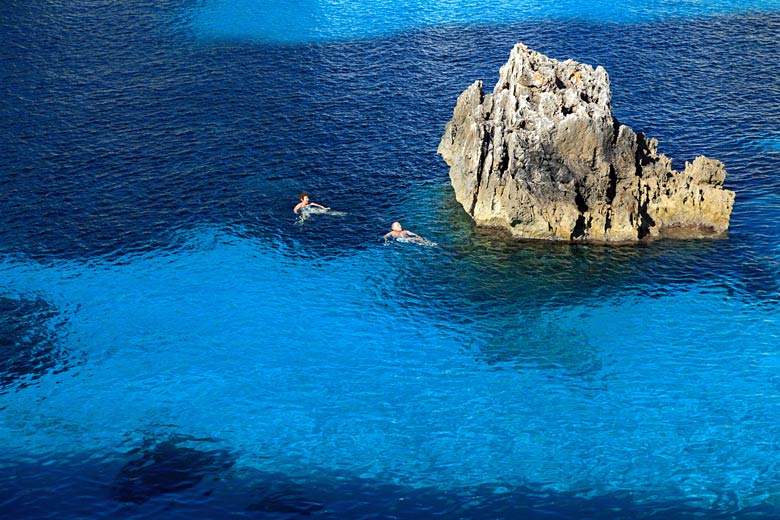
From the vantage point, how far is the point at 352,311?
53469 mm

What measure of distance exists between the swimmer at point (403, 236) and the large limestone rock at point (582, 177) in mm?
4543

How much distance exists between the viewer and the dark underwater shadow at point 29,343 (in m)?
49.2

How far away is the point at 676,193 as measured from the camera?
5816 centimetres

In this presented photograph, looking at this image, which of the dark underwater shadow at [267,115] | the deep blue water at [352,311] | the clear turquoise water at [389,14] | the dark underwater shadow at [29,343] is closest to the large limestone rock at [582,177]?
the deep blue water at [352,311]

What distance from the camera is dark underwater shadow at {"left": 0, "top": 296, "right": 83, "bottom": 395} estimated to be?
49188 mm

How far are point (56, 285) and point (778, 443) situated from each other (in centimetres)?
4209

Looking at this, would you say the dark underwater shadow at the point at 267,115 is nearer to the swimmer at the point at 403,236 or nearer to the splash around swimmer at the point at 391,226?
the splash around swimmer at the point at 391,226

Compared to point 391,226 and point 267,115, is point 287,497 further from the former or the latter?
point 267,115

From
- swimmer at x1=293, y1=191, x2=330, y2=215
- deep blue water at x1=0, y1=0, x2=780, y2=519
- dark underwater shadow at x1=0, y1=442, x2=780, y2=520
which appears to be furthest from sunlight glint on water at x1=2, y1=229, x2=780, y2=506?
swimmer at x1=293, y1=191, x2=330, y2=215

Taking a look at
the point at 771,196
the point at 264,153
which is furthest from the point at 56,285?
the point at 771,196

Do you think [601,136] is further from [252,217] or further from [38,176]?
[38,176]

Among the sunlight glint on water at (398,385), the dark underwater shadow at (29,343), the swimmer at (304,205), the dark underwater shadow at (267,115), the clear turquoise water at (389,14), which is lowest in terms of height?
the sunlight glint on water at (398,385)

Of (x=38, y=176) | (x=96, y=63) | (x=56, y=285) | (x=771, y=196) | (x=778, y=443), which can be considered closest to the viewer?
(x=778, y=443)

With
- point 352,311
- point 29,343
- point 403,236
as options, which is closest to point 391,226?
point 403,236
